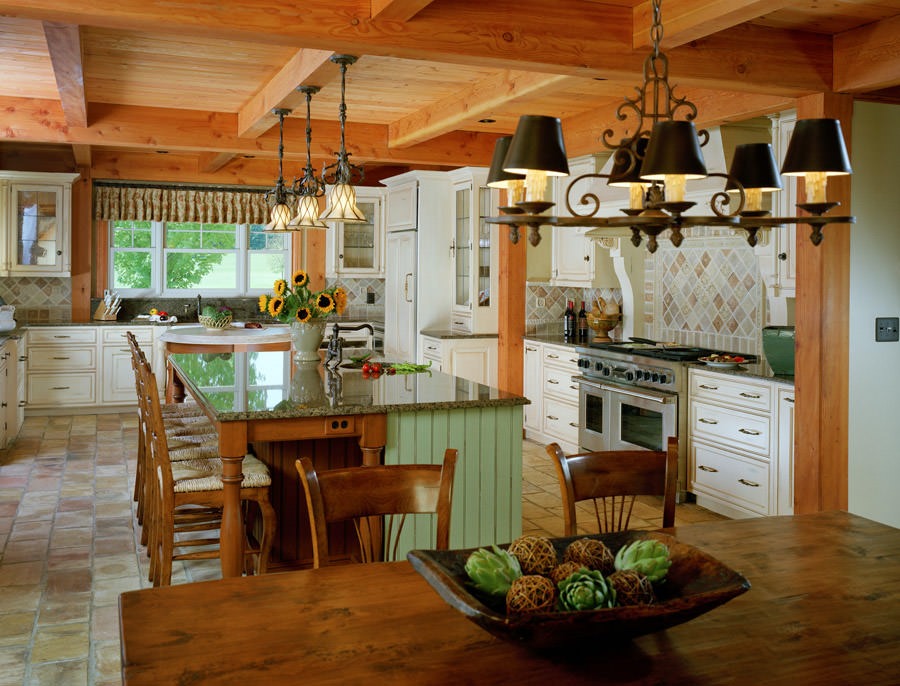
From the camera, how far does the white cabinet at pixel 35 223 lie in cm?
842

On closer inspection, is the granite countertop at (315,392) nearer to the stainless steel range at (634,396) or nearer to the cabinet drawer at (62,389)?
the stainless steel range at (634,396)

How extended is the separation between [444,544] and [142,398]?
274cm

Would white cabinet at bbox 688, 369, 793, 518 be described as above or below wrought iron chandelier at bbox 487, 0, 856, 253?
below

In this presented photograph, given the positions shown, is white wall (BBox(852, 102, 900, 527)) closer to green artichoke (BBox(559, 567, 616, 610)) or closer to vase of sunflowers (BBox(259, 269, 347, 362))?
vase of sunflowers (BBox(259, 269, 347, 362))

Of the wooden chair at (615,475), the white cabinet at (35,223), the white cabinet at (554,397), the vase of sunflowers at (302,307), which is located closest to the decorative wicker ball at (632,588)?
the wooden chair at (615,475)

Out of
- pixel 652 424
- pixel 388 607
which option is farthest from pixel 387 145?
pixel 388 607

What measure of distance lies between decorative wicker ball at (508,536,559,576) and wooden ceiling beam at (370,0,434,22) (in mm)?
2154

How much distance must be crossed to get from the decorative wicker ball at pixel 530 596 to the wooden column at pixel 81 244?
328 inches

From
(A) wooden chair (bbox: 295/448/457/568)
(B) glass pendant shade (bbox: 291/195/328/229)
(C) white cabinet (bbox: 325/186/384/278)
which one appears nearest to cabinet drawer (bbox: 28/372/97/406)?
(C) white cabinet (bbox: 325/186/384/278)

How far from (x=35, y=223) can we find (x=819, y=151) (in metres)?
8.10

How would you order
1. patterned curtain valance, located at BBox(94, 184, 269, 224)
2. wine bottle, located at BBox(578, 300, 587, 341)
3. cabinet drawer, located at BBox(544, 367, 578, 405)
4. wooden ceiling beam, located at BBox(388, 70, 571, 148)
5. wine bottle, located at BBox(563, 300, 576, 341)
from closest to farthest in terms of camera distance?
wooden ceiling beam, located at BBox(388, 70, 571, 148), cabinet drawer, located at BBox(544, 367, 578, 405), wine bottle, located at BBox(563, 300, 576, 341), wine bottle, located at BBox(578, 300, 587, 341), patterned curtain valance, located at BBox(94, 184, 269, 224)

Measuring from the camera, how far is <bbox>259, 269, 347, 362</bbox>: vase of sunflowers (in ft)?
16.1

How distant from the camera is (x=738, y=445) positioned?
5.07 meters

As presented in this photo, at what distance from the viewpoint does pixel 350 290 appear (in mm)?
9906
